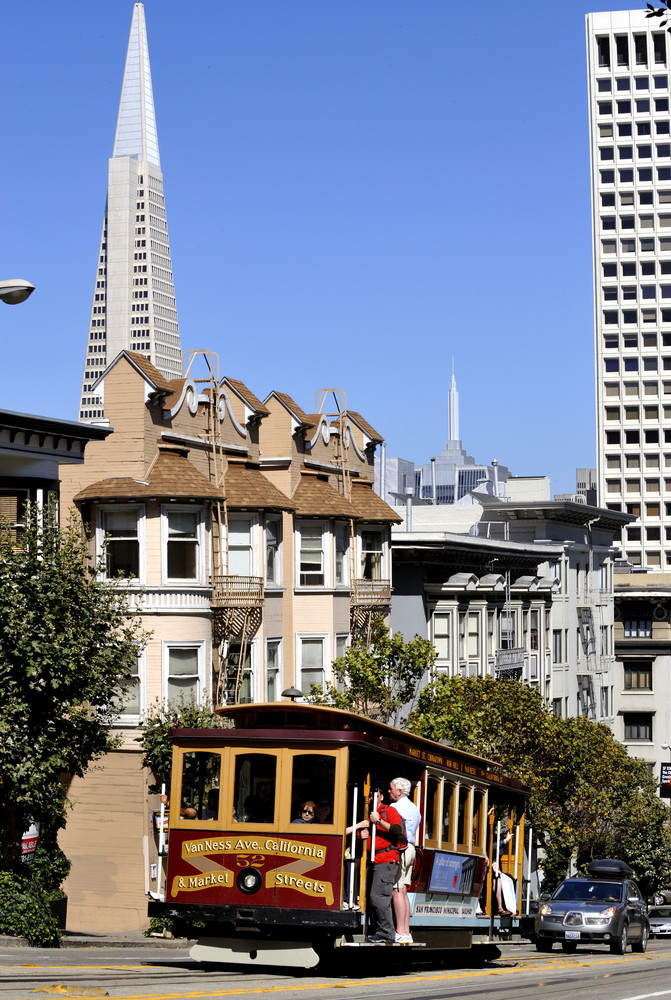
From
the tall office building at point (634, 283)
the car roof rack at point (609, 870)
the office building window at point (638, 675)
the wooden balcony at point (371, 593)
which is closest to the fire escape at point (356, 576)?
the wooden balcony at point (371, 593)

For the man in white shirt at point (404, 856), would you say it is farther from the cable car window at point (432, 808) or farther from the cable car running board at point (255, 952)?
the cable car window at point (432, 808)

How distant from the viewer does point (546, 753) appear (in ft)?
156

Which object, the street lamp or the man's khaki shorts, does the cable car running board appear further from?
the street lamp

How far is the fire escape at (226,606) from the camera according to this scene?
122 ft

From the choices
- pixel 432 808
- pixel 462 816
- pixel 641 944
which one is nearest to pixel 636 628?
pixel 641 944

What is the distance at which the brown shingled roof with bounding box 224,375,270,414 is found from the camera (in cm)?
4156

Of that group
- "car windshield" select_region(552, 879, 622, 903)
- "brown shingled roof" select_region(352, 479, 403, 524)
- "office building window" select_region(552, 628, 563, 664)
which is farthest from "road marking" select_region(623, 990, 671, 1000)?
"office building window" select_region(552, 628, 563, 664)

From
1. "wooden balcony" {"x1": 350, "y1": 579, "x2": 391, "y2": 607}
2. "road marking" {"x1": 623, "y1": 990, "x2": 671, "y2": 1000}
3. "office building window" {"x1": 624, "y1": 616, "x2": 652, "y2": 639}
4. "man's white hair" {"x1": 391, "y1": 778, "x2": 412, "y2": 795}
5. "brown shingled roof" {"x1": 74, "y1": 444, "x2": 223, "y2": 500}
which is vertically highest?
"brown shingled roof" {"x1": 74, "y1": 444, "x2": 223, "y2": 500}

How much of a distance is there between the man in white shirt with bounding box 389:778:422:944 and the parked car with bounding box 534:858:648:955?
36.0 ft

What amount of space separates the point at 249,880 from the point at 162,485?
64.0ft

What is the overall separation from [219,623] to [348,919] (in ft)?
68.6

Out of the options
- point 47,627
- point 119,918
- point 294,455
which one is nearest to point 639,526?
point 294,455

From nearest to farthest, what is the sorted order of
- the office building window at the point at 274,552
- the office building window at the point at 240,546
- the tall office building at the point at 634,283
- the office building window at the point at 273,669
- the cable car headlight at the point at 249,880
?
the cable car headlight at the point at 249,880, the office building window at the point at 240,546, the office building window at the point at 273,669, the office building window at the point at 274,552, the tall office building at the point at 634,283

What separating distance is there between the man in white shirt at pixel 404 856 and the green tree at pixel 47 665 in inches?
321
